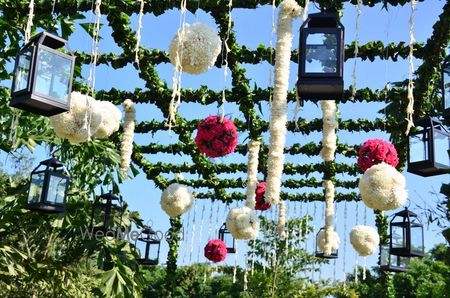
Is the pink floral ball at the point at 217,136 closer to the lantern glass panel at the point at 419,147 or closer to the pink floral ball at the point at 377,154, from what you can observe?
the pink floral ball at the point at 377,154

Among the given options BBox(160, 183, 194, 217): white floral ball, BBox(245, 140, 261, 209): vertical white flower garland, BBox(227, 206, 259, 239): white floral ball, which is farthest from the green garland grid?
BBox(227, 206, 259, 239): white floral ball

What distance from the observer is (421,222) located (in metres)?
7.43

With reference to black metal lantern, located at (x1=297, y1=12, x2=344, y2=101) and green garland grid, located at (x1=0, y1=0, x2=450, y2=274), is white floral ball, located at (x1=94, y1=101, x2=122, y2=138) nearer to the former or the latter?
green garland grid, located at (x1=0, y1=0, x2=450, y2=274)

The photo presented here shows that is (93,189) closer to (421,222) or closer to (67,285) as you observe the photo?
(67,285)

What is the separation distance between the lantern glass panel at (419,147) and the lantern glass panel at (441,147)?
7cm

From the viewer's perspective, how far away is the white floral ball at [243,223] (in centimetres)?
812

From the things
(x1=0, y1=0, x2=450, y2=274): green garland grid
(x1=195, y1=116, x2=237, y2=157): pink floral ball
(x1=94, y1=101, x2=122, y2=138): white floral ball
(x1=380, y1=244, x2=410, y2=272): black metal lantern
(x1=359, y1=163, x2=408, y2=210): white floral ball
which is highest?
(x1=0, y1=0, x2=450, y2=274): green garland grid

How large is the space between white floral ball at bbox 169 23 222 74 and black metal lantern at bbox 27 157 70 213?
2.47 meters

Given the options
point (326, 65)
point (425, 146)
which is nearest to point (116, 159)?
point (425, 146)

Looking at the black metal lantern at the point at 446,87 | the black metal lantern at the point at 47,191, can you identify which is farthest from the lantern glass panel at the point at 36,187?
the black metal lantern at the point at 446,87

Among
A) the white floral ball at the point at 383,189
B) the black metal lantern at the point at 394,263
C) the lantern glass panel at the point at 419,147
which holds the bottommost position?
the black metal lantern at the point at 394,263

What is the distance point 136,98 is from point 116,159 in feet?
2.96

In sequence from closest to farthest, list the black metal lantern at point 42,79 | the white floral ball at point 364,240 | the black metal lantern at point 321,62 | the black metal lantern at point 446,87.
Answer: the black metal lantern at point 321,62, the black metal lantern at point 446,87, the black metal lantern at point 42,79, the white floral ball at point 364,240

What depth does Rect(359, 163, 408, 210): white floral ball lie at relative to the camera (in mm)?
5891
